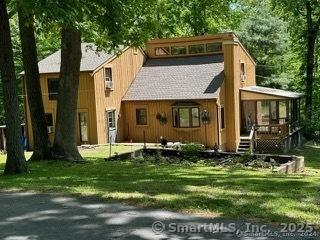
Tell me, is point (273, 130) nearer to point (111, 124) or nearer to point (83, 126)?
point (111, 124)

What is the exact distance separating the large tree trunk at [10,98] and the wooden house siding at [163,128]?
17.8 m

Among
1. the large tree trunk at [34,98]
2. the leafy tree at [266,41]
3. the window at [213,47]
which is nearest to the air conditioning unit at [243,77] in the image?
the window at [213,47]


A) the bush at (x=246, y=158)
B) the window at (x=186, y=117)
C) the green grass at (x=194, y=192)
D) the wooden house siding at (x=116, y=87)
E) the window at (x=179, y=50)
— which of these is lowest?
the bush at (x=246, y=158)

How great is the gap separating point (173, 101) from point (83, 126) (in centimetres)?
586

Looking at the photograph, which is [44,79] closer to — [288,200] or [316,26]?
[316,26]

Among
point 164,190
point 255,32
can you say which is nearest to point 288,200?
point 164,190

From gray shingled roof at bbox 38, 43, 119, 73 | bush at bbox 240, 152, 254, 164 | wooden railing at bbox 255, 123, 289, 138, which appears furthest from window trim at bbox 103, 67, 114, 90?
bush at bbox 240, 152, 254, 164

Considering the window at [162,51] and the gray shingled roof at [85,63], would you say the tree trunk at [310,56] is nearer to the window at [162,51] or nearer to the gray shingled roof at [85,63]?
the window at [162,51]

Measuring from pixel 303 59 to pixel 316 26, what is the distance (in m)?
3.46

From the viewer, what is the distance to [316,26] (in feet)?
125

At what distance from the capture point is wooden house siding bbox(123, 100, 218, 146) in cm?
3012

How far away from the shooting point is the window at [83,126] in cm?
3084

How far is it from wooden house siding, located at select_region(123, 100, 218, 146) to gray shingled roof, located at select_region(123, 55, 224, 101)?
48cm

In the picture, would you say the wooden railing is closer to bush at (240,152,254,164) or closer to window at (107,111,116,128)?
window at (107,111,116,128)
